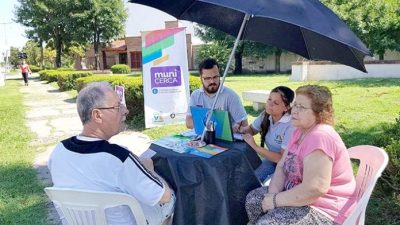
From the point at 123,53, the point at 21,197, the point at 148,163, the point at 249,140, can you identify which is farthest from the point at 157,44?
the point at 123,53

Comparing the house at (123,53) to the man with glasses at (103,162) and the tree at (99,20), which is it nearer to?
the tree at (99,20)

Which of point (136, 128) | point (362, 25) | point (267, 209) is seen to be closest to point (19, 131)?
point (136, 128)

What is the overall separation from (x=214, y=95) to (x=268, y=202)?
5.59 ft

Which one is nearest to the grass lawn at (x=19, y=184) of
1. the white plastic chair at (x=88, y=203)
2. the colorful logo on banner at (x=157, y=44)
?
the white plastic chair at (x=88, y=203)

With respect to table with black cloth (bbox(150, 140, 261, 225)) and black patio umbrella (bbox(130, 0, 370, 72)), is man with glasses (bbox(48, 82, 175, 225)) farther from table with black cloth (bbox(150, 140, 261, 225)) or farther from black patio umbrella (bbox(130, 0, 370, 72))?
black patio umbrella (bbox(130, 0, 370, 72))

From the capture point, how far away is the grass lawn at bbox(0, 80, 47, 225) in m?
4.06

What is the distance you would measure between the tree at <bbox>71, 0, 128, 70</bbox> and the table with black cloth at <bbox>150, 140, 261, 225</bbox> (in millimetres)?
34209

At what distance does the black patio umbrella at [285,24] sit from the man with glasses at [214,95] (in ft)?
1.34

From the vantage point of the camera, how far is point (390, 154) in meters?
3.01

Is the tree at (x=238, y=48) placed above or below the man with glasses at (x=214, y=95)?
above

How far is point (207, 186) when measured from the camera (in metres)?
2.54

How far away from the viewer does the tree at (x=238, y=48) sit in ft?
100.0

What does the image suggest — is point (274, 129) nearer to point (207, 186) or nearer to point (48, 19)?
point (207, 186)

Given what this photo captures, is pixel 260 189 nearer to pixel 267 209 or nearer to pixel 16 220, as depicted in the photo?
pixel 267 209
